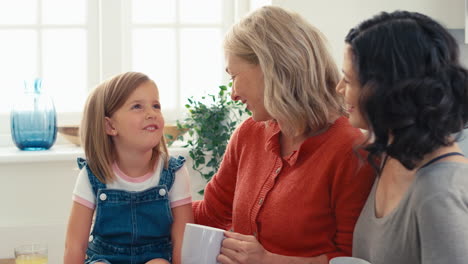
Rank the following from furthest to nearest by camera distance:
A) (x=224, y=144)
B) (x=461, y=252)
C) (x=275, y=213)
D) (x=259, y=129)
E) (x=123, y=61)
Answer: (x=123, y=61) < (x=224, y=144) < (x=259, y=129) < (x=275, y=213) < (x=461, y=252)

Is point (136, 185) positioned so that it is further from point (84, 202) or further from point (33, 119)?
point (33, 119)

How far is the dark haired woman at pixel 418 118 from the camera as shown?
1.22 metres

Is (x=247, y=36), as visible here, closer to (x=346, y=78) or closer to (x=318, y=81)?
(x=318, y=81)

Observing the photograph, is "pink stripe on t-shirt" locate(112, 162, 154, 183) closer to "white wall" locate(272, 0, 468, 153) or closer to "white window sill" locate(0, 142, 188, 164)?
"white window sill" locate(0, 142, 188, 164)

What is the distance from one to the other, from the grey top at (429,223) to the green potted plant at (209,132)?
143 cm

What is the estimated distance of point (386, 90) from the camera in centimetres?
125

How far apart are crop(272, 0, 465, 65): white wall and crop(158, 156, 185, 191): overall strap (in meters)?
0.89

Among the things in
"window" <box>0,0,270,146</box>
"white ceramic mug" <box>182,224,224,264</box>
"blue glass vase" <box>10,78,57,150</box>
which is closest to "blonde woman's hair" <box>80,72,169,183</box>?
"white ceramic mug" <box>182,224,224,264</box>

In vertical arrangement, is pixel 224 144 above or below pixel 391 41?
below

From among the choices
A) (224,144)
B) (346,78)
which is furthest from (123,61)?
(346,78)

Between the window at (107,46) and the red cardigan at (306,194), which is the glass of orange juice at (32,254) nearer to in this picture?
the red cardigan at (306,194)

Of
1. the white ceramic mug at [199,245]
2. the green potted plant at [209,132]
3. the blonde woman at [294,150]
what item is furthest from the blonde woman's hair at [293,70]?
the green potted plant at [209,132]

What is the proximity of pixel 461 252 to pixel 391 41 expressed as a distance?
0.41 meters

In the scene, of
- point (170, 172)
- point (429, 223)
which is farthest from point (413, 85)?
point (170, 172)
